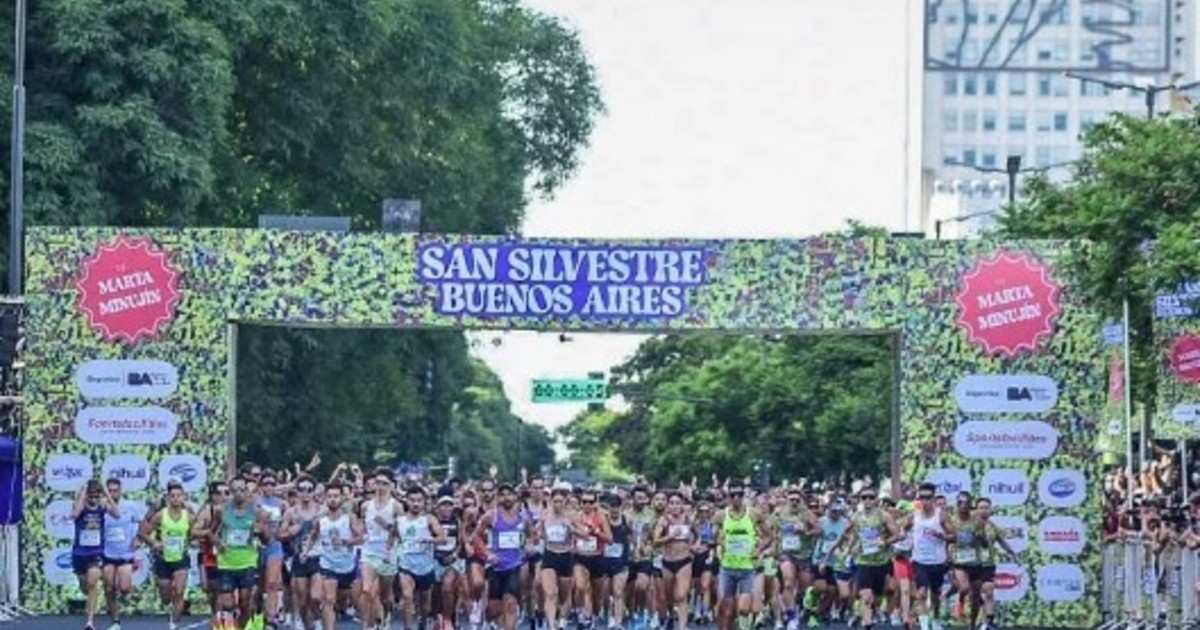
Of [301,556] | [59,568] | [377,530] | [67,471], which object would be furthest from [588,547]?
[67,471]

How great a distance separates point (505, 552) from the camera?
3638cm

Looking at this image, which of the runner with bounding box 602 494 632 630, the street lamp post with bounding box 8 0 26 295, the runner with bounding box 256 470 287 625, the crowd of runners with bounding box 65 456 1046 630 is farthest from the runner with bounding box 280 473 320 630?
the street lamp post with bounding box 8 0 26 295

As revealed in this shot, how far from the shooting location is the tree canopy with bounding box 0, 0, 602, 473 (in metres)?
51.7

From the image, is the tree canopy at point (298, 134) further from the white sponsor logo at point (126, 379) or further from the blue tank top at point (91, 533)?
the blue tank top at point (91, 533)

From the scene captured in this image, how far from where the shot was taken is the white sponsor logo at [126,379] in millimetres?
43125

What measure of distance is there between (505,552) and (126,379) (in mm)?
8821

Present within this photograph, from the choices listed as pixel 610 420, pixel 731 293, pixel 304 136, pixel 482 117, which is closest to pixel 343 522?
pixel 731 293

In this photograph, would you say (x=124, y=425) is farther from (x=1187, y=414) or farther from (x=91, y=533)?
(x=1187, y=414)

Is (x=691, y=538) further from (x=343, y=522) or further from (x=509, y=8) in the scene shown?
(x=509, y=8)

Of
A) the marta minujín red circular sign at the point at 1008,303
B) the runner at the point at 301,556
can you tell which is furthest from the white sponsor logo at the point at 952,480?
the runner at the point at 301,556

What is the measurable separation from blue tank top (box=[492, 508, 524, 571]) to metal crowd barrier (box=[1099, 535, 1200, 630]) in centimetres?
755

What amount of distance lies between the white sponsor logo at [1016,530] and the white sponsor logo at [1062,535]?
0.18m

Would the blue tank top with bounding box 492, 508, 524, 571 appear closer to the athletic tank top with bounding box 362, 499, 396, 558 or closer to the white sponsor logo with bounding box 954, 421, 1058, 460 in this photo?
the athletic tank top with bounding box 362, 499, 396, 558

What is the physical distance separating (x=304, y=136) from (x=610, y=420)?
12076 centimetres
